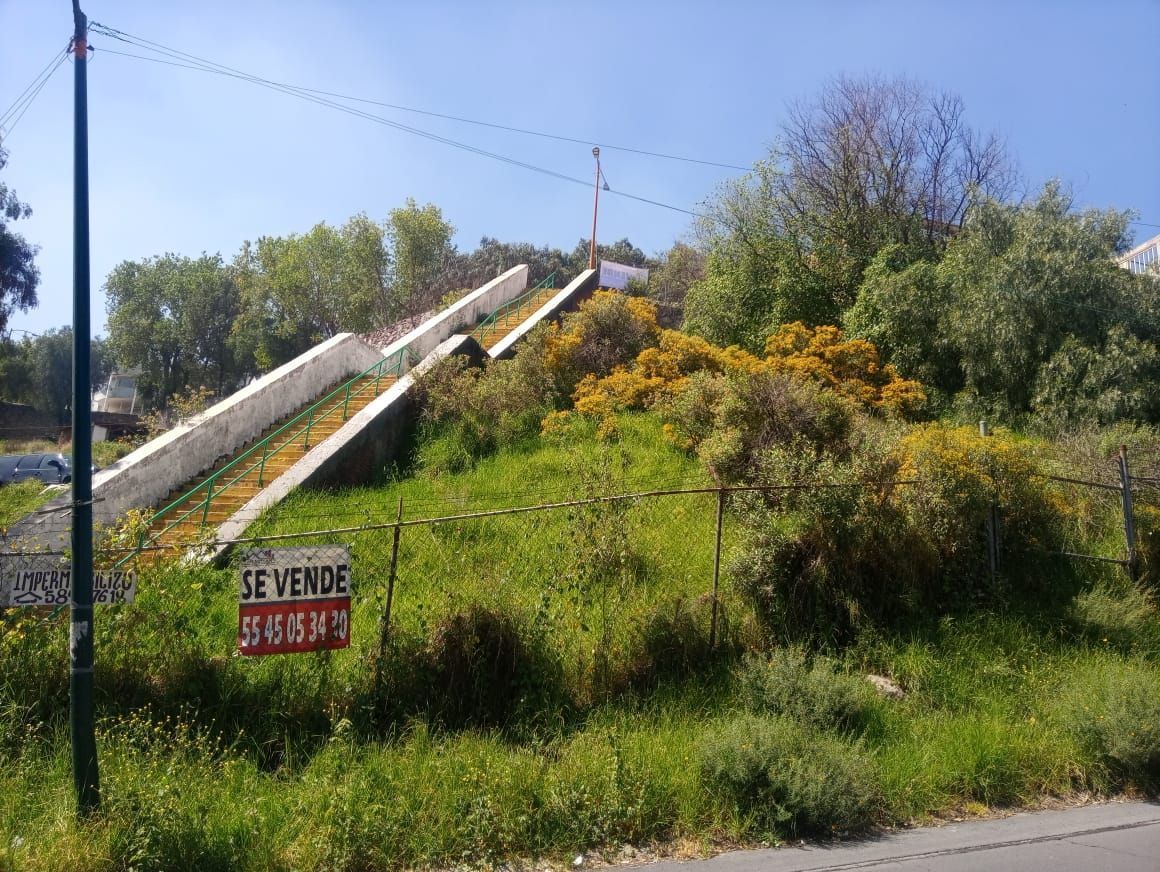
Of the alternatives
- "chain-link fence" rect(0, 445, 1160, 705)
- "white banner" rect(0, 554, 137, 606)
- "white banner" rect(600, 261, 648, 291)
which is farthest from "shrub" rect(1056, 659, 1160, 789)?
"white banner" rect(600, 261, 648, 291)

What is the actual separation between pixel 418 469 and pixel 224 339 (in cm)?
3537

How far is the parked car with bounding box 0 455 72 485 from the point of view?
67.2 feet

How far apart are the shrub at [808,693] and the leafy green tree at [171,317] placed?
136 feet

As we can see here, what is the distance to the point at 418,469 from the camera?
45.7 feet

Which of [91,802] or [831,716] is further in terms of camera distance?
[831,716]

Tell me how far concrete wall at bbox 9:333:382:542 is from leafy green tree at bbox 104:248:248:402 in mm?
27899

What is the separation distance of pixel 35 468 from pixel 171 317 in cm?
2465

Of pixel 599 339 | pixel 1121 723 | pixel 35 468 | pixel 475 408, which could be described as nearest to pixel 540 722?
pixel 1121 723

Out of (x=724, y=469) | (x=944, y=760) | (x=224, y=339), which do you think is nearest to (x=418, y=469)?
(x=724, y=469)

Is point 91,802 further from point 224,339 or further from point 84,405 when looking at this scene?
point 224,339

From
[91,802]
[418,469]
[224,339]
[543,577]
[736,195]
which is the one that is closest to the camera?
[91,802]

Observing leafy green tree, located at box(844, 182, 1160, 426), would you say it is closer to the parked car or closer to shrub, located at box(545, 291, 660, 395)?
shrub, located at box(545, 291, 660, 395)

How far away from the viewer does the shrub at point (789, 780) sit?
228 inches

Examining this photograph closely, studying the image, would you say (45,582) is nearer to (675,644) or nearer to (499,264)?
(675,644)
